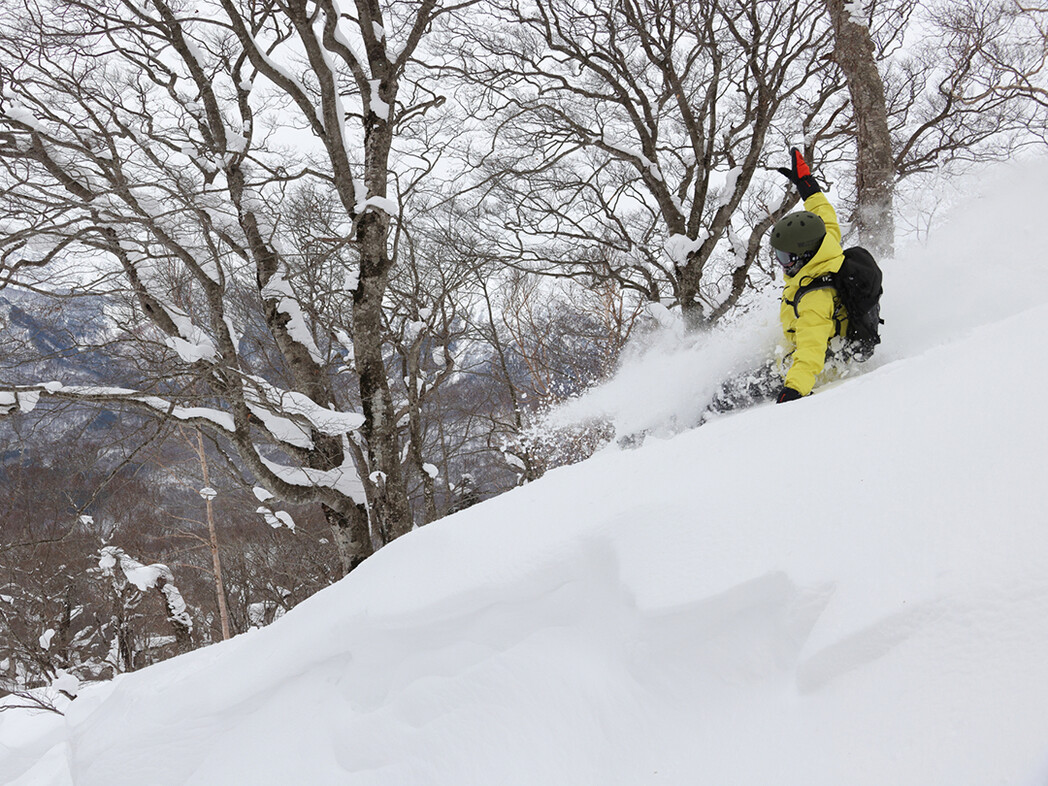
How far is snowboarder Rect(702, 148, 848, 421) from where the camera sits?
3256 millimetres

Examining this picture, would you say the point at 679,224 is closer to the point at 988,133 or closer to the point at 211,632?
the point at 988,133

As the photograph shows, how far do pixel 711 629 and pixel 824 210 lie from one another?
325cm

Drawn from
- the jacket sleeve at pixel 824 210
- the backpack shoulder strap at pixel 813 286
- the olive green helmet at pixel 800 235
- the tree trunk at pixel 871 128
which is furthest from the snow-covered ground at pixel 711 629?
the tree trunk at pixel 871 128

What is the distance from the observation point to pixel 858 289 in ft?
10.7

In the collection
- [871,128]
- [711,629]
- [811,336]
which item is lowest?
[711,629]

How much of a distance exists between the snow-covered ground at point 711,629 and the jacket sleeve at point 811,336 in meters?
0.67

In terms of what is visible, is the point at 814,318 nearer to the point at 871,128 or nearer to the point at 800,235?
the point at 800,235

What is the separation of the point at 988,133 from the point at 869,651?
10858mm

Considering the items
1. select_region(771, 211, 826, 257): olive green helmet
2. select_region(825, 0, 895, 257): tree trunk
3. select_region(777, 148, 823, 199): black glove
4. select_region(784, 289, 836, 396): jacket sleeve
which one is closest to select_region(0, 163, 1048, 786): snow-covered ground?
select_region(784, 289, 836, 396): jacket sleeve

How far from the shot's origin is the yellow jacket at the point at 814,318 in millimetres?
3244

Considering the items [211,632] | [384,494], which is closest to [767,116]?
[384,494]

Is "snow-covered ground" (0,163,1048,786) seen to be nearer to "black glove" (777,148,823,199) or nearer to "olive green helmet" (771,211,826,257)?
"olive green helmet" (771,211,826,257)

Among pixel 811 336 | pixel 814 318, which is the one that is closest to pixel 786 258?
pixel 814 318

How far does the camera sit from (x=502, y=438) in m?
17.9
